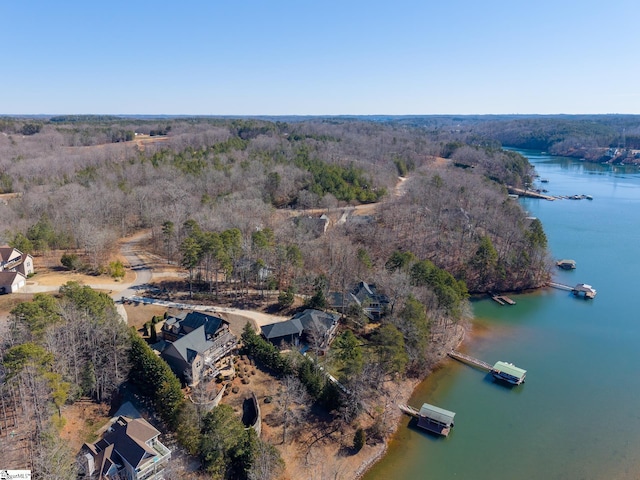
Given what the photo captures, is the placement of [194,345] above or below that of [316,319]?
above

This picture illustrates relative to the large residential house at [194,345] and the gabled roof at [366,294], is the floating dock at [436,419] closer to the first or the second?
the gabled roof at [366,294]

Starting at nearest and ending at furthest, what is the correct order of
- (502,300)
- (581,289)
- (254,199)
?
(502,300) → (581,289) → (254,199)

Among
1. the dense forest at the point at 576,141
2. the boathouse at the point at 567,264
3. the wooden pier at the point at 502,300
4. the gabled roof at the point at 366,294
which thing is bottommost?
the wooden pier at the point at 502,300

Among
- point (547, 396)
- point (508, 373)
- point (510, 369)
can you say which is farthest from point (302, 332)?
point (547, 396)

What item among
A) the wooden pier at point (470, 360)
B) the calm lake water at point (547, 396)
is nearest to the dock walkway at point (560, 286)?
the calm lake water at point (547, 396)

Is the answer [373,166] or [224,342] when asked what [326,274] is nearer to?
[224,342]

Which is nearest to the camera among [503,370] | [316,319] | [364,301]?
[503,370]

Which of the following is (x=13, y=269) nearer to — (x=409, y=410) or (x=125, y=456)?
(x=125, y=456)
